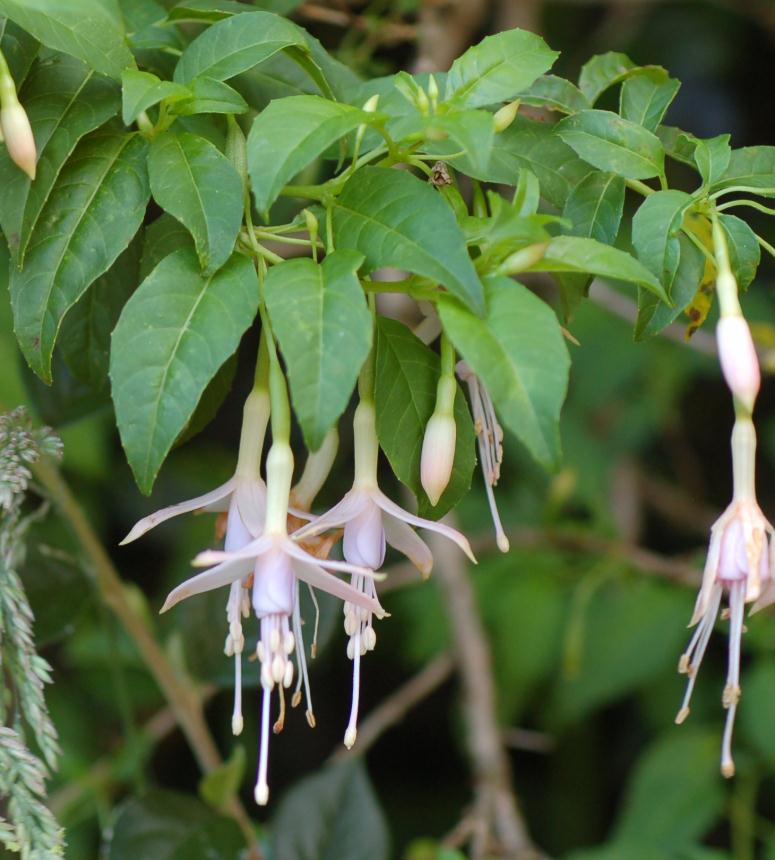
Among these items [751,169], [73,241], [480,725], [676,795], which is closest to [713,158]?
[751,169]

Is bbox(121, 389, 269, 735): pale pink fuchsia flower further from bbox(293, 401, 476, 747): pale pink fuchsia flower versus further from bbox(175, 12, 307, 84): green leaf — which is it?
bbox(175, 12, 307, 84): green leaf

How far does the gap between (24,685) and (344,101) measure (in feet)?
1.28


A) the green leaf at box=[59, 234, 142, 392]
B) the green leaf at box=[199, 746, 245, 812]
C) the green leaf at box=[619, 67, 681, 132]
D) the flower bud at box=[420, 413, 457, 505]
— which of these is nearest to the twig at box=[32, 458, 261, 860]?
the green leaf at box=[199, 746, 245, 812]

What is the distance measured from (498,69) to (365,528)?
250 millimetres

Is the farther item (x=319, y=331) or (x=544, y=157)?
(x=544, y=157)

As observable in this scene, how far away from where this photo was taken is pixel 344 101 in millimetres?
669

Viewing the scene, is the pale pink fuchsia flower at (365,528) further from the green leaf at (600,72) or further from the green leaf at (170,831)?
the green leaf at (170,831)

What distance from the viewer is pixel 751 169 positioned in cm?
61

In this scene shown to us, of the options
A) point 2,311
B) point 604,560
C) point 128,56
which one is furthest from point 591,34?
point 128,56

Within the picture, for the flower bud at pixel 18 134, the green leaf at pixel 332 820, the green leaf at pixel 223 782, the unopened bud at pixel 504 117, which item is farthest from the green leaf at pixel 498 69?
the green leaf at pixel 332 820

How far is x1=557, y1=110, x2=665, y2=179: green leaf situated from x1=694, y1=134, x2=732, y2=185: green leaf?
21 millimetres

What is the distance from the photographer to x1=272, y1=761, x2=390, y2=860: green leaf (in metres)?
0.98

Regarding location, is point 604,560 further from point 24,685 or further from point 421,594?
point 24,685

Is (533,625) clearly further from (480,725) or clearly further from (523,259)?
(523,259)
